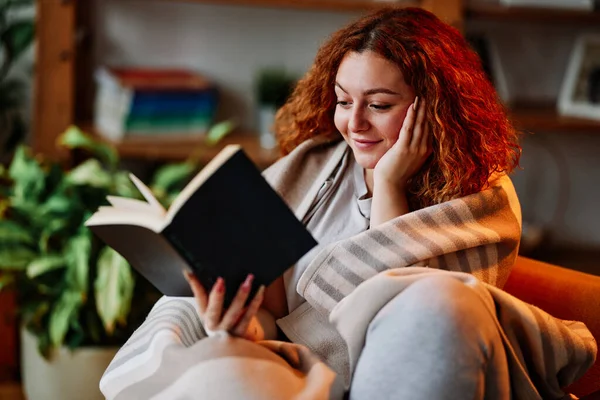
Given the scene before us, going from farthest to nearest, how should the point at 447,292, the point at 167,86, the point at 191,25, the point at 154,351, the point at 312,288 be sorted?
the point at 191,25 → the point at 167,86 → the point at 312,288 → the point at 154,351 → the point at 447,292

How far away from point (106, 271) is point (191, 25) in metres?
0.97

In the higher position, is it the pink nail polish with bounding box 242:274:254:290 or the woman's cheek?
the woman's cheek

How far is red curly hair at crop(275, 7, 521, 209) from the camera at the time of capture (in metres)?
1.46

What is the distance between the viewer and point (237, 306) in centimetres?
125

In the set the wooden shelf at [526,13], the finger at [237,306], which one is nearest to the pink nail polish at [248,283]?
the finger at [237,306]

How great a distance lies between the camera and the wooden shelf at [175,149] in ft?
8.45

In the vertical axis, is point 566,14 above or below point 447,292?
above

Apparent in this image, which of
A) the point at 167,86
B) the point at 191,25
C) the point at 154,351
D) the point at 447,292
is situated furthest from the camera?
the point at 191,25

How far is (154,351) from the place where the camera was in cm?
132

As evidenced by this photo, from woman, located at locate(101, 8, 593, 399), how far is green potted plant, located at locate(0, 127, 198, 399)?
0.74 metres

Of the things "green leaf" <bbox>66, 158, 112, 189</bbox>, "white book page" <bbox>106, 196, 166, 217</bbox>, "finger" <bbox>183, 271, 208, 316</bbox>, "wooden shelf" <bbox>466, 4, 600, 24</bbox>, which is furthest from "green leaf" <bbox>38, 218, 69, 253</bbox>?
"wooden shelf" <bbox>466, 4, 600, 24</bbox>

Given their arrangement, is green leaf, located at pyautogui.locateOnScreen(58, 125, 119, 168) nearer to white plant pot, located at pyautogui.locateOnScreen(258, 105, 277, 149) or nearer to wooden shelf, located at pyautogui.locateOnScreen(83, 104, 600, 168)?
wooden shelf, located at pyautogui.locateOnScreen(83, 104, 600, 168)

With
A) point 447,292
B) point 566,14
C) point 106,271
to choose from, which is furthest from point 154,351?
point 566,14

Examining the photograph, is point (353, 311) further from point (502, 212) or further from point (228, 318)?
point (502, 212)
